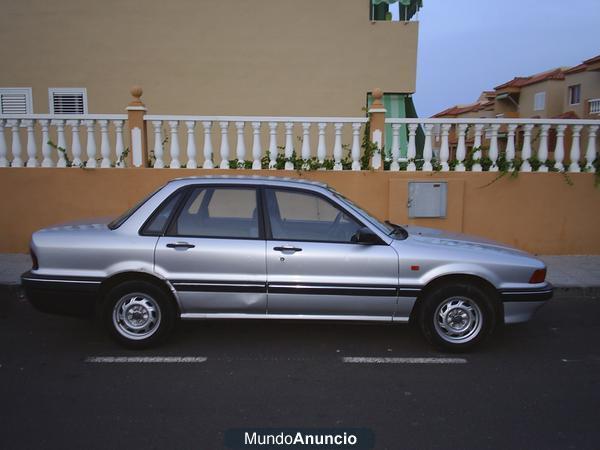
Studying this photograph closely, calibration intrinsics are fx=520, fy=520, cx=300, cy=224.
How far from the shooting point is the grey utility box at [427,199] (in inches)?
329

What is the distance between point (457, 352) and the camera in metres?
4.79

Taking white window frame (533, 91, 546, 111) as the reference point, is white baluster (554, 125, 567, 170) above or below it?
below

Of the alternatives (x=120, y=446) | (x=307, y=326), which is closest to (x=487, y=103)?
(x=307, y=326)

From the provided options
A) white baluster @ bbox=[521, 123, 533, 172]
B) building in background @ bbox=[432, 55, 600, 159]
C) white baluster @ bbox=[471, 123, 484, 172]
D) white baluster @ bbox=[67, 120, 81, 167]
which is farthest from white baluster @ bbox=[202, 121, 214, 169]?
building in background @ bbox=[432, 55, 600, 159]

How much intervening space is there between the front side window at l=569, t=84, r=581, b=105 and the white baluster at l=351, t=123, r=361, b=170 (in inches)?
1097

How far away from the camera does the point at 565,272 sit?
7.58 meters

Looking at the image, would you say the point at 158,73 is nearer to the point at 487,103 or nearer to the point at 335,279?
the point at 335,279

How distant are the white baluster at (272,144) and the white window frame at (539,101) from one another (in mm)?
31013

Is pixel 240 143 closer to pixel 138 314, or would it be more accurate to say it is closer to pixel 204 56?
pixel 204 56

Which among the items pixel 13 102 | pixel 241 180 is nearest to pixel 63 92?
pixel 13 102

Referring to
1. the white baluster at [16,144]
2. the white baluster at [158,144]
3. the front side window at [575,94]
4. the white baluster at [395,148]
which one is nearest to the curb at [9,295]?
the white baluster at [16,144]

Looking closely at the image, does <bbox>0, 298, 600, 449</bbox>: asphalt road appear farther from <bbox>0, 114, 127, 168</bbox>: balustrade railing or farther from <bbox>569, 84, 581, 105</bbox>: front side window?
<bbox>569, 84, 581, 105</bbox>: front side window

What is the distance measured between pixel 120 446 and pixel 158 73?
935cm

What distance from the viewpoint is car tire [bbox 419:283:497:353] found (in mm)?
4664
